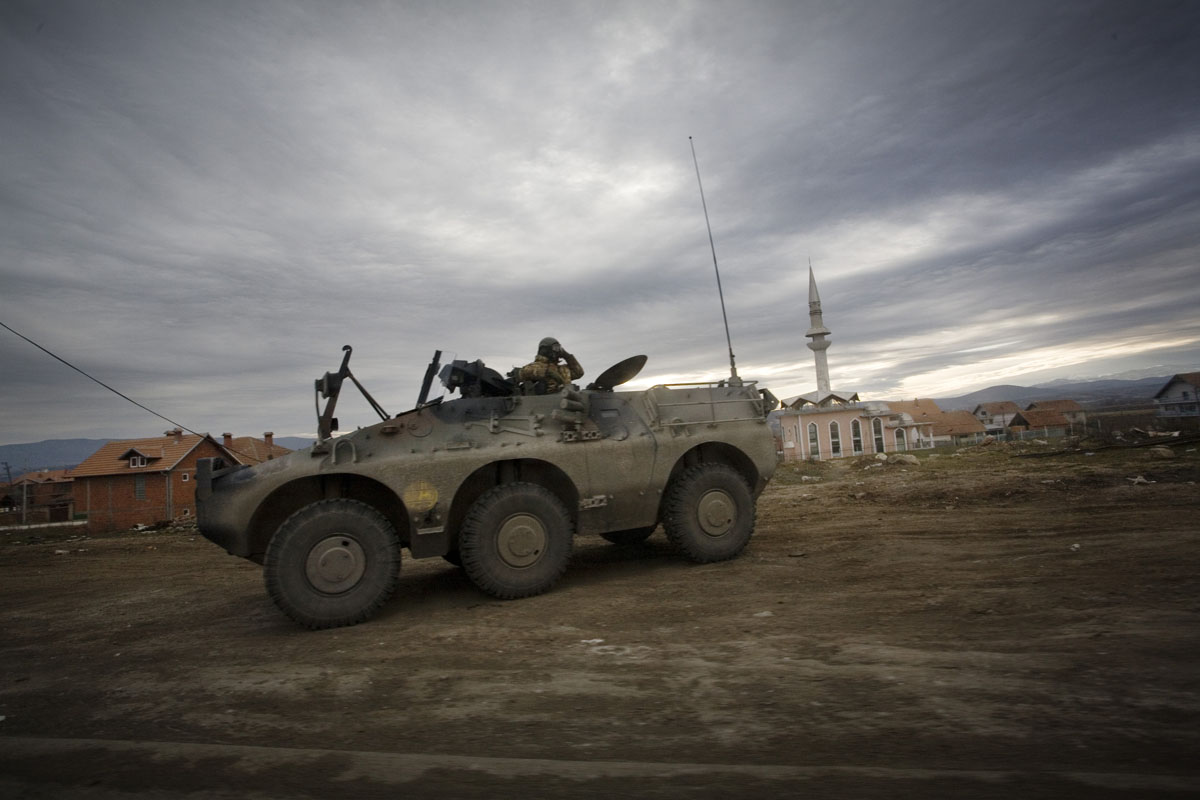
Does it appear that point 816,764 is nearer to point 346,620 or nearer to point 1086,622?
point 1086,622

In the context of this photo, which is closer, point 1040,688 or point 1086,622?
point 1040,688

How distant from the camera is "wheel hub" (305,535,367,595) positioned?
5.05 metres

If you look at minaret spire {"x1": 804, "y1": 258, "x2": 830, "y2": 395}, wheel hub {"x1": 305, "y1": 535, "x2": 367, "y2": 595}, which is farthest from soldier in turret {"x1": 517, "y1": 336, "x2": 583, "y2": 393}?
minaret spire {"x1": 804, "y1": 258, "x2": 830, "y2": 395}

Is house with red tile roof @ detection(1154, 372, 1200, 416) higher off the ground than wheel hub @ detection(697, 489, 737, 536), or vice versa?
house with red tile roof @ detection(1154, 372, 1200, 416)

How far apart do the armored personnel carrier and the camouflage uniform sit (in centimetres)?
14

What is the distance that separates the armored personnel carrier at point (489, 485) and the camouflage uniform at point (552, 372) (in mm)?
135

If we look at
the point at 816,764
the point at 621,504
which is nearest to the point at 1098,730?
the point at 816,764

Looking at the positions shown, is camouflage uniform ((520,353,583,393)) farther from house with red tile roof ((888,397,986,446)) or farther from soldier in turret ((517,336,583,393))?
house with red tile roof ((888,397,986,446))

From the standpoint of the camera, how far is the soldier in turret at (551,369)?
665 cm

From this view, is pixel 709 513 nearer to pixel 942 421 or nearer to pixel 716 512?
pixel 716 512

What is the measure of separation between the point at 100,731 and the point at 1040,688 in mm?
4381

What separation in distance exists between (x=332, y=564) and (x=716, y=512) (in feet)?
11.6

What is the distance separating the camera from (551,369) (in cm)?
677

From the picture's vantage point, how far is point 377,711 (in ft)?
10.8
